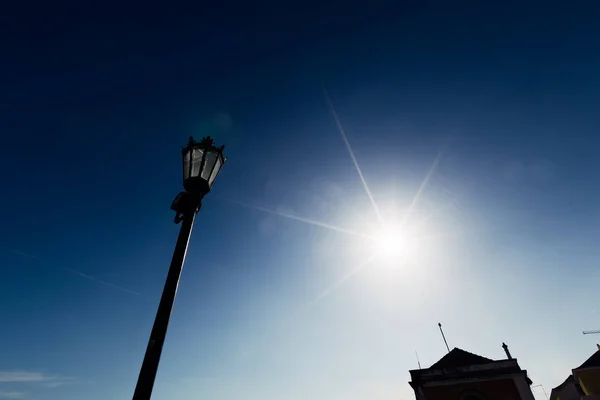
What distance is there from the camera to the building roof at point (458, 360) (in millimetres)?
17016

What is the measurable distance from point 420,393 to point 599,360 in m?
16.4

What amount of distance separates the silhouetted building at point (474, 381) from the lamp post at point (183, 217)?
61.8 ft

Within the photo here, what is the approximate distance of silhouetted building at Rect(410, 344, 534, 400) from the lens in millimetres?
15805

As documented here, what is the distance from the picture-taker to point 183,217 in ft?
9.74

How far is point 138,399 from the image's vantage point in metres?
1.99

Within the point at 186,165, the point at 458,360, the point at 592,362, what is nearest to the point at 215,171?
the point at 186,165

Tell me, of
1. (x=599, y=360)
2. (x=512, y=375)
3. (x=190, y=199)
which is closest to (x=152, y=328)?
(x=190, y=199)

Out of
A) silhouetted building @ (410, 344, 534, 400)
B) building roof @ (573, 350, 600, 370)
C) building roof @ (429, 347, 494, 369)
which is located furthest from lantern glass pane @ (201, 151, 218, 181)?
building roof @ (573, 350, 600, 370)

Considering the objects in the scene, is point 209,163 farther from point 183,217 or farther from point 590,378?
point 590,378

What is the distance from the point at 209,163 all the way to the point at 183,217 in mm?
626

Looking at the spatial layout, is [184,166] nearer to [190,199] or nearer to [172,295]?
[190,199]

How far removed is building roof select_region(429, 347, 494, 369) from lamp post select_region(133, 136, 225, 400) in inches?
750

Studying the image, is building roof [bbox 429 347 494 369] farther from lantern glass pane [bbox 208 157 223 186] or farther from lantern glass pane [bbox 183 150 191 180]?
lantern glass pane [bbox 183 150 191 180]

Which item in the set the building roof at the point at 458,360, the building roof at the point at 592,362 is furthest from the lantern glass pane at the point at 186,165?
the building roof at the point at 592,362
